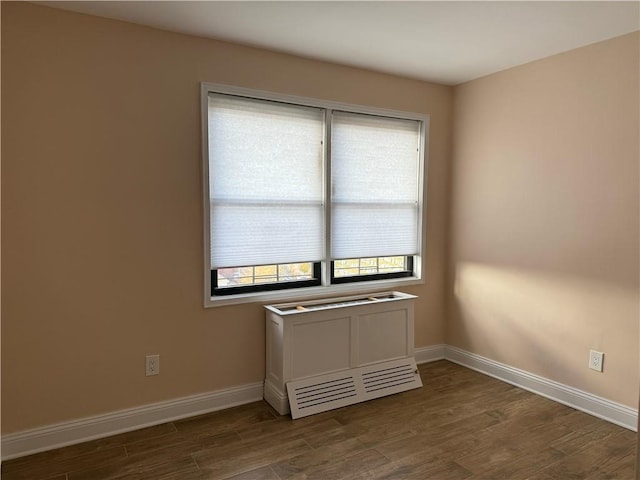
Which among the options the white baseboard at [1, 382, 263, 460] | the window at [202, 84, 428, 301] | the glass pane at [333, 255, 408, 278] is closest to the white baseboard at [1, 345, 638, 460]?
the white baseboard at [1, 382, 263, 460]

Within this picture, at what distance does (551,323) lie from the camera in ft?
10.8

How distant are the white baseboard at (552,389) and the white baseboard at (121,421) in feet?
6.22

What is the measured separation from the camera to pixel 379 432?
9.08 feet

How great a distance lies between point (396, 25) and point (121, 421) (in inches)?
117

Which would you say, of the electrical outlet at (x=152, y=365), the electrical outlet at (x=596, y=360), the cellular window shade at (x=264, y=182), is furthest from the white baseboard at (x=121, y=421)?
the electrical outlet at (x=596, y=360)

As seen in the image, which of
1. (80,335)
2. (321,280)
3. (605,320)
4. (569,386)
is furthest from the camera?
(321,280)

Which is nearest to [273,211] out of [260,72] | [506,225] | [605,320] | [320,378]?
[260,72]

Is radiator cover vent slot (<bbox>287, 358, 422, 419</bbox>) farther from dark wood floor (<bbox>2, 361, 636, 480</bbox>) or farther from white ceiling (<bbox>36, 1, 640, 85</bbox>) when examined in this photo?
white ceiling (<bbox>36, 1, 640, 85</bbox>)

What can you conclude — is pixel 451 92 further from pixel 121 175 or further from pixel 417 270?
pixel 121 175

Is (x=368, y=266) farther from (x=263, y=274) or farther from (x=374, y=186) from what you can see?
(x=263, y=274)

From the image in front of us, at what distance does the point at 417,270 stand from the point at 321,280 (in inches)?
39.5

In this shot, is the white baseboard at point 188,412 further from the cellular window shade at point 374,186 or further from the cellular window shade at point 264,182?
the cellular window shade at point 374,186

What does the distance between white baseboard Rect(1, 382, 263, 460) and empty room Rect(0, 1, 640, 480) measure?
0.01 metres

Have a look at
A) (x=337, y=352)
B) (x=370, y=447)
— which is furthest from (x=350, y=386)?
(x=370, y=447)
